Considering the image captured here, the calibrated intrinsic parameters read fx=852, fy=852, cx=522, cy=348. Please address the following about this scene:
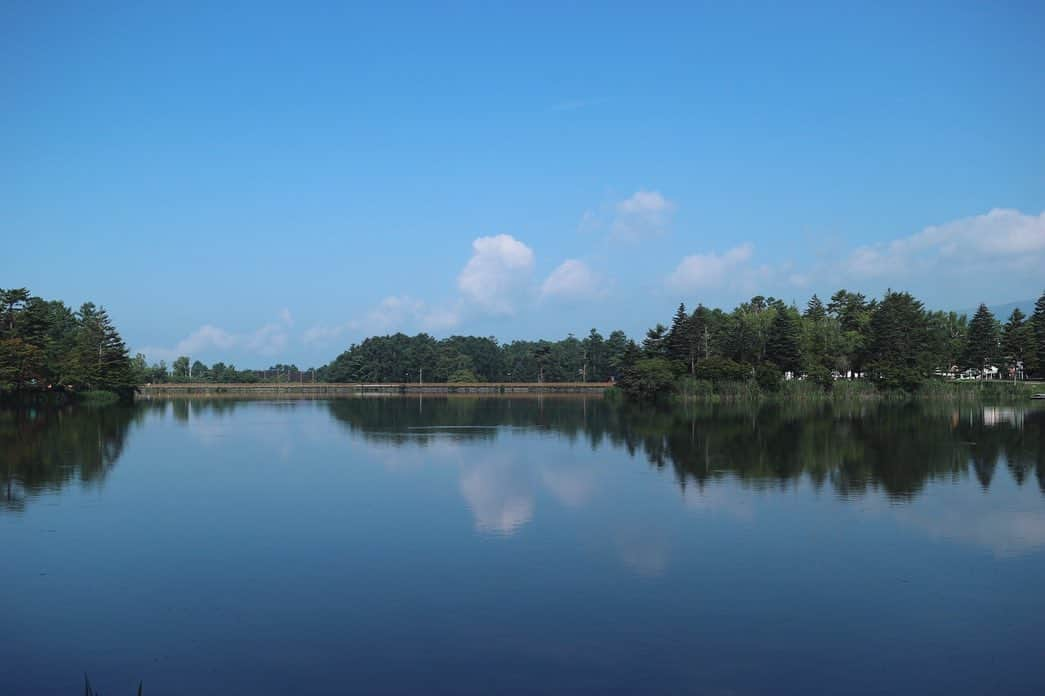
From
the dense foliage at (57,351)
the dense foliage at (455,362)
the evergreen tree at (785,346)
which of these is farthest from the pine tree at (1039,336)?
the dense foliage at (57,351)

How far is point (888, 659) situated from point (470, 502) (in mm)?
11051

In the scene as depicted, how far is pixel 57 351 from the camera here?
64000 mm

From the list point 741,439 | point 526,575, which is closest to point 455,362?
point 741,439

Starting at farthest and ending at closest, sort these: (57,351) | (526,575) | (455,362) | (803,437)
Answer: (455,362)
(57,351)
(803,437)
(526,575)

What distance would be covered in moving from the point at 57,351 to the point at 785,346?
5627 cm

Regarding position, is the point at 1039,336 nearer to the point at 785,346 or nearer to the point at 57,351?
the point at 785,346

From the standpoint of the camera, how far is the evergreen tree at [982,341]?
72000mm

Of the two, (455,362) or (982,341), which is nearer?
(982,341)

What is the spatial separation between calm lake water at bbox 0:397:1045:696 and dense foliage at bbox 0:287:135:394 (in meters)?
32.8

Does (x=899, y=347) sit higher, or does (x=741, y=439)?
(x=899, y=347)

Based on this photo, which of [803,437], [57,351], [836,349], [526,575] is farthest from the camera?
[836,349]

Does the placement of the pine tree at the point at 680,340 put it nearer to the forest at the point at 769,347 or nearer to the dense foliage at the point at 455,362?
the forest at the point at 769,347

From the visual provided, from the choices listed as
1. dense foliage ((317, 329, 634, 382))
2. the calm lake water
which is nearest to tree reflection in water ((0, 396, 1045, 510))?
the calm lake water

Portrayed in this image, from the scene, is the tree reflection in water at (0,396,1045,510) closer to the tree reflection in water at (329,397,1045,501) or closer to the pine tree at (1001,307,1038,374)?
the tree reflection in water at (329,397,1045,501)
